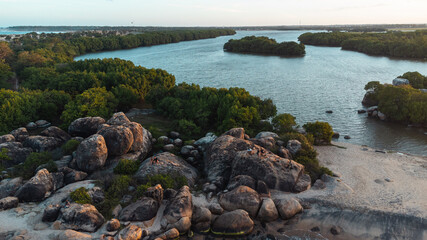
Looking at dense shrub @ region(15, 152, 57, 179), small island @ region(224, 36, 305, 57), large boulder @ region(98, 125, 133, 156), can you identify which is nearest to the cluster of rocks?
large boulder @ region(98, 125, 133, 156)

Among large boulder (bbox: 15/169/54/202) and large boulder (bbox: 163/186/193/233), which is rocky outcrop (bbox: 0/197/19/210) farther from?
large boulder (bbox: 163/186/193/233)

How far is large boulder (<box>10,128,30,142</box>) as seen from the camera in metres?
36.3

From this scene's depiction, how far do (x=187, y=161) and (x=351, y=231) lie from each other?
60.6 feet

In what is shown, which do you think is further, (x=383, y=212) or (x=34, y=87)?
(x=34, y=87)

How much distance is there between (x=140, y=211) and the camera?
2277 cm

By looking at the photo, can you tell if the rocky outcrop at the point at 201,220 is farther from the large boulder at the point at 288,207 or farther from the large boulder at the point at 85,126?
the large boulder at the point at 85,126

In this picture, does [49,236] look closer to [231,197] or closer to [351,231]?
[231,197]

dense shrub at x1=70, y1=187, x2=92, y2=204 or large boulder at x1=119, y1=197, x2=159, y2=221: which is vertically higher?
dense shrub at x1=70, y1=187, x2=92, y2=204

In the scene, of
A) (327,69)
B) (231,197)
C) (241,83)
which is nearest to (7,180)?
(231,197)

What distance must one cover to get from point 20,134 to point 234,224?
33.2m

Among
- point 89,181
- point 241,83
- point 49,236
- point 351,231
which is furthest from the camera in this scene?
point 241,83

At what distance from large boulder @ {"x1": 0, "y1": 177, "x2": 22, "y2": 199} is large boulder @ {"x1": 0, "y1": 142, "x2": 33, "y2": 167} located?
454 cm

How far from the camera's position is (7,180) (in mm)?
27641

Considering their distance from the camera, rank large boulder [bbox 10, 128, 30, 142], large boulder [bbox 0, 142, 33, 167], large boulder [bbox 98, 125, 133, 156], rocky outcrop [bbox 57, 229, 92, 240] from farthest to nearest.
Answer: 1. large boulder [bbox 10, 128, 30, 142]
2. large boulder [bbox 0, 142, 33, 167]
3. large boulder [bbox 98, 125, 133, 156]
4. rocky outcrop [bbox 57, 229, 92, 240]
